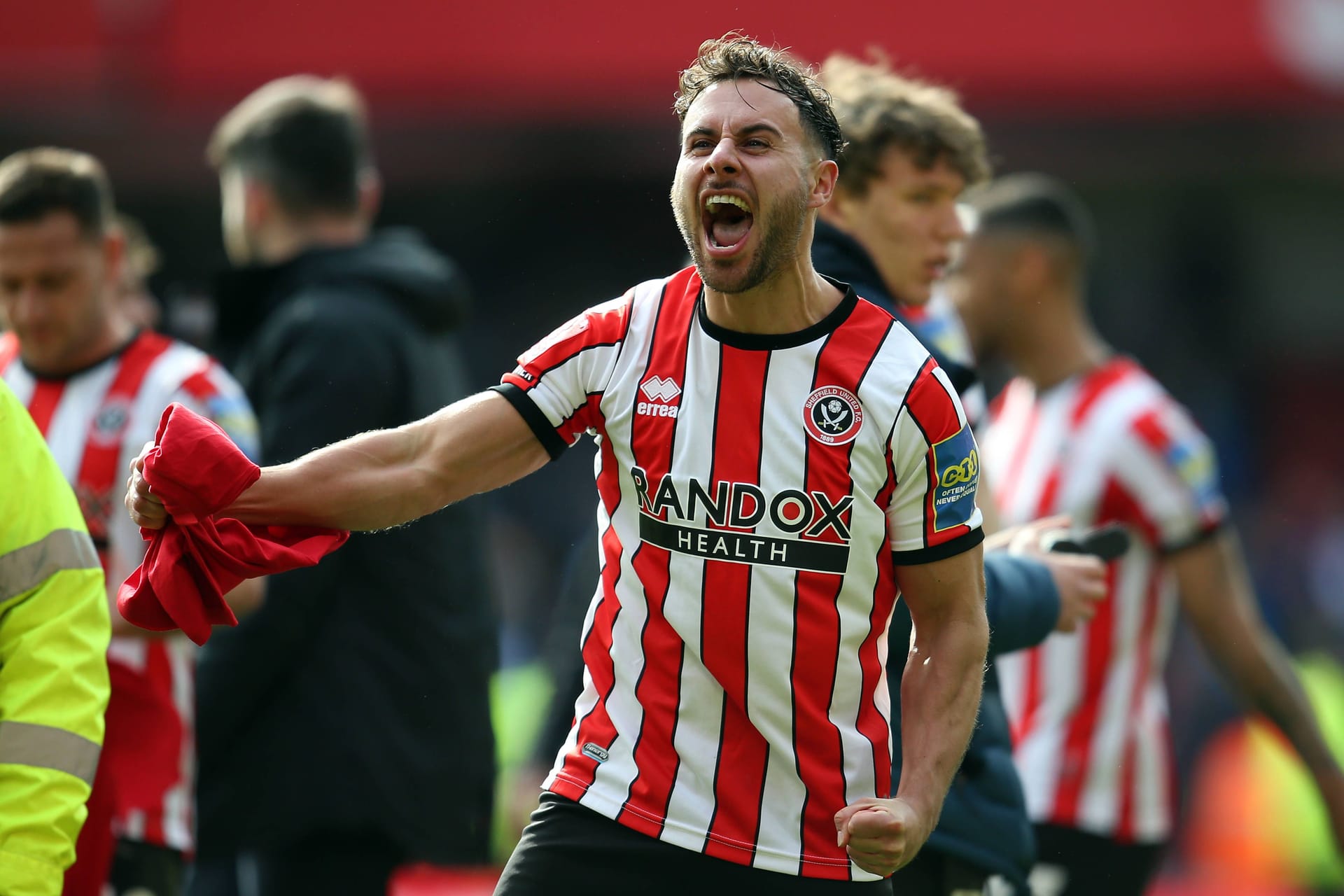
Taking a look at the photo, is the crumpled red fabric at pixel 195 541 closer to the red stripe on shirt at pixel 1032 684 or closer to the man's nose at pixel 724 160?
the man's nose at pixel 724 160

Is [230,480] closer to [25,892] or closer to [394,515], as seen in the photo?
[394,515]

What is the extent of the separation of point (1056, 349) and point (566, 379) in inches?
112

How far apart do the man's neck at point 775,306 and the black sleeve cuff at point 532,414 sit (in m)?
0.35

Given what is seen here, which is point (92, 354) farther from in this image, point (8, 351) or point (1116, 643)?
point (1116, 643)

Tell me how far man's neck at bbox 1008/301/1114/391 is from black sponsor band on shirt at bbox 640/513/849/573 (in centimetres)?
269

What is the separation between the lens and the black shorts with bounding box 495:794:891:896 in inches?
116

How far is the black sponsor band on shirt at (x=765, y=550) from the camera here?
2922 mm

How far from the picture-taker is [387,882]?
14.8 feet

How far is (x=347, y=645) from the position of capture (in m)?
4.54

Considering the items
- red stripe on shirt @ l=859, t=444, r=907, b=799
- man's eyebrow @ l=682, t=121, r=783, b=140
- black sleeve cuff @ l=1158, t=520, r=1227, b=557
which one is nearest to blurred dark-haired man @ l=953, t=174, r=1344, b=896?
black sleeve cuff @ l=1158, t=520, r=1227, b=557

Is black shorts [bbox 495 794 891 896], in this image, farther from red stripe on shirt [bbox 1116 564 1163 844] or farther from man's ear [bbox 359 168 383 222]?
man's ear [bbox 359 168 383 222]

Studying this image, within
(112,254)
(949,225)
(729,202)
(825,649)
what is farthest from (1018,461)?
(112,254)

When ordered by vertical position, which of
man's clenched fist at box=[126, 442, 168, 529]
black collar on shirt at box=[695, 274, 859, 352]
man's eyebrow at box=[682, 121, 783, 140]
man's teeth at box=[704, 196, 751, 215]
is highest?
man's eyebrow at box=[682, 121, 783, 140]

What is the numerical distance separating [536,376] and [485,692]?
1.98 meters
